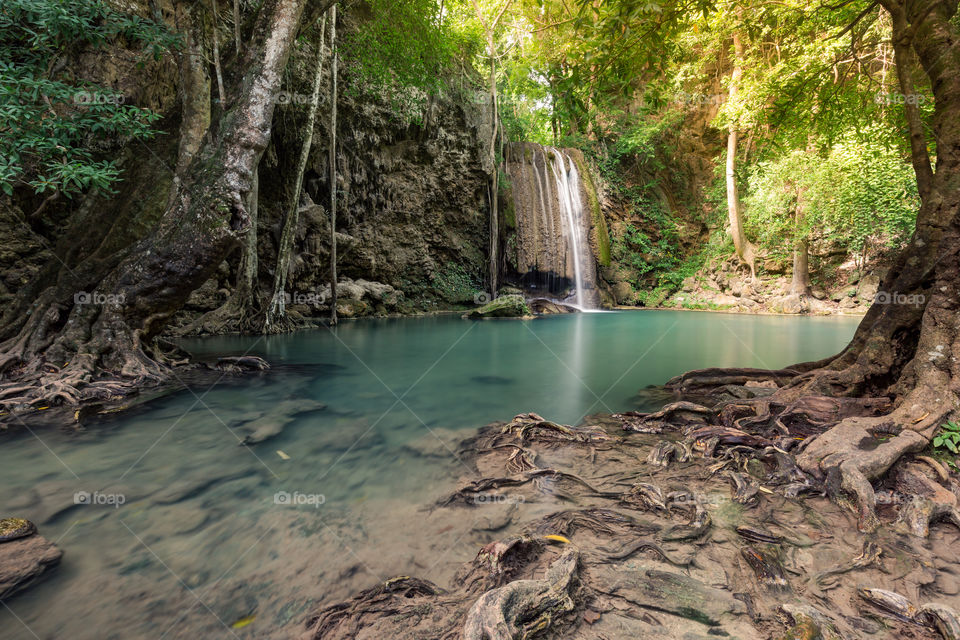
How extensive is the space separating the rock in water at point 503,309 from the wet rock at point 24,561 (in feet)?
40.3

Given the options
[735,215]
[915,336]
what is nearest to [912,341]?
[915,336]

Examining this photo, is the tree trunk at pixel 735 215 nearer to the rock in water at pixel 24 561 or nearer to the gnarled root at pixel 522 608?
the gnarled root at pixel 522 608

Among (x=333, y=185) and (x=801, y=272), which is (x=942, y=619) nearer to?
(x=333, y=185)

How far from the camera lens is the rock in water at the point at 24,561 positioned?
1494mm

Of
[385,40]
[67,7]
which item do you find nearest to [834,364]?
[67,7]

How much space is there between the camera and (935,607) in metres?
1.18

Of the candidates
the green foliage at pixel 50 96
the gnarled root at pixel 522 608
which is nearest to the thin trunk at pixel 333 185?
the green foliage at pixel 50 96

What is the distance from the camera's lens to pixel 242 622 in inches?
53.8

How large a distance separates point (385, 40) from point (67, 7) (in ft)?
23.1

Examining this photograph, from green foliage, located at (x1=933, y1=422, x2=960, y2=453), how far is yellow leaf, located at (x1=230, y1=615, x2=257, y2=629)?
3463 millimetres

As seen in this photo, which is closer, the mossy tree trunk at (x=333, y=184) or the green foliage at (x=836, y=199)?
the mossy tree trunk at (x=333, y=184)

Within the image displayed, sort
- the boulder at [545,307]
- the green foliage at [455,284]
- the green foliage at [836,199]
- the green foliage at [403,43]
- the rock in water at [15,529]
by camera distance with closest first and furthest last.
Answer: the rock in water at [15,529] → the green foliage at [403,43] → the green foliage at [836,199] → the green foliage at [455,284] → the boulder at [545,307]

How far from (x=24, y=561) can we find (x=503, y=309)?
12.6m

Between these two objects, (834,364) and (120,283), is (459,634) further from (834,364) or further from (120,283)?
(120,283)
